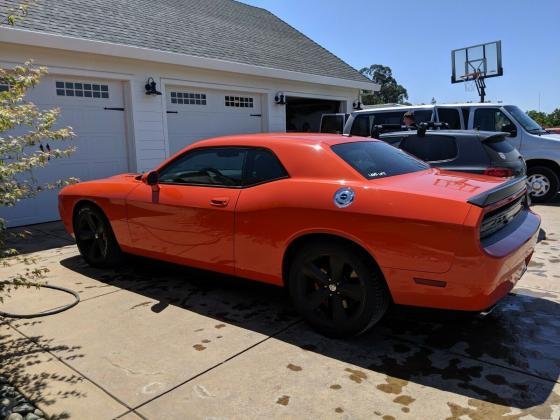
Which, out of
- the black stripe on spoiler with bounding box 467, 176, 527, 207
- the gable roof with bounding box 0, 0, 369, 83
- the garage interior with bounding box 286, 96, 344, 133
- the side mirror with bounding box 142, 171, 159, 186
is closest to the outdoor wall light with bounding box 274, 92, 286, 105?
the gable roof with bounding box 0, 0, 369, 83

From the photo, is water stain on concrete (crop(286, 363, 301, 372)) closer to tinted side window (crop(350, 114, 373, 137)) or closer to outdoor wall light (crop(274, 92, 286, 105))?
tinted side window (crop(350, 114, 373, 137))

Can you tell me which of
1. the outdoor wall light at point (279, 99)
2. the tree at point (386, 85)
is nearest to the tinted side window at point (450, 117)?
the outdoor wall light at point (279, 99)

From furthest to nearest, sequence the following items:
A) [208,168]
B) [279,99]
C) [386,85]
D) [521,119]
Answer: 1. [386,85]
2. [279,99]
3. [521,119]
4. [208,168]

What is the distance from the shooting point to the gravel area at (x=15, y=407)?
2639 millimetres

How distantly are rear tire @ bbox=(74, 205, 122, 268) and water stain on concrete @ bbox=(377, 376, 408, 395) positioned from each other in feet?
10.9

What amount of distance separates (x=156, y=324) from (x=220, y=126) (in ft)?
26.9

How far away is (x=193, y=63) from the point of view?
10289 millimetres

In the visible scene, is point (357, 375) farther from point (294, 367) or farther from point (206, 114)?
point (206, 114)

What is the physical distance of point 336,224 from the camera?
3.36 meters

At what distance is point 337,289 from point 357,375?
2.12 ft

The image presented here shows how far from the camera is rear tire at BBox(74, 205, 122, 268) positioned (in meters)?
5.20

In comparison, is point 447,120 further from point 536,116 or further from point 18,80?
point 536,116

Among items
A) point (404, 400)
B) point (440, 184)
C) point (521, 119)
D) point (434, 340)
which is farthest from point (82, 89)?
point (521, 119)

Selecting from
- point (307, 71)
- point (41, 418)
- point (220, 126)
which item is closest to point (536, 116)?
point (307, 71)
